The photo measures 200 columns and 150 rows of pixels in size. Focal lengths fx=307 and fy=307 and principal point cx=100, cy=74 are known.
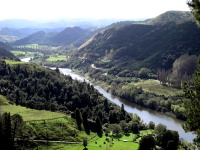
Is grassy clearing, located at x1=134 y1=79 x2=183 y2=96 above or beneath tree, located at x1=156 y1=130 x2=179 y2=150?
beneath

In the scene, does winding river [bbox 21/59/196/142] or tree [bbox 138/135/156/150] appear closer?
tree [bbox 138/135/156/150]

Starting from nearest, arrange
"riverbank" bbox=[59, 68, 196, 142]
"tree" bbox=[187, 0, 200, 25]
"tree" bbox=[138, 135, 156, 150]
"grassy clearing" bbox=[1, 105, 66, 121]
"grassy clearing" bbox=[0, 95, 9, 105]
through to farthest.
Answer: "tree" bbox=[187, 0, 200, 25] < "tree" bbox=[138, 135, 156, 150] < "grassy clearing" bbox=[1, 105, 66, 121] < "grassy clearing" bbox=[0, 95, 9, 105] < "riverbank" bbox=[59, 68, 196, 142]

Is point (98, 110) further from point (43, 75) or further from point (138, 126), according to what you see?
point (43, 75)

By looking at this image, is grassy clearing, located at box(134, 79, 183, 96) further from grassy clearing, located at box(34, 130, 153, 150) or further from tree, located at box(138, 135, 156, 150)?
tree, located at box(138, 135, 156, 150)

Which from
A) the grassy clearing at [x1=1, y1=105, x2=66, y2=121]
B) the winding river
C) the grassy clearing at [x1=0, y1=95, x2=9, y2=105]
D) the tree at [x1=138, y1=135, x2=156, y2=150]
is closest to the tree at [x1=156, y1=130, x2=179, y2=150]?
the tree at [x1=138, y1=135, x2=156, y2=150]

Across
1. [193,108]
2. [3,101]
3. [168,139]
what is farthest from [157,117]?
[193,108]

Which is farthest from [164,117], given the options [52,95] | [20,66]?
[20,66]
